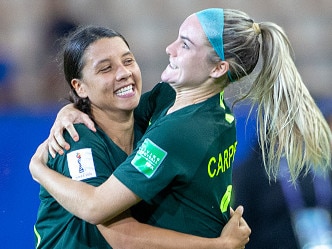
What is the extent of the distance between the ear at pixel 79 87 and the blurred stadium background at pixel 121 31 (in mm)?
1181

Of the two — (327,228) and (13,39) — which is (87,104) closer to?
(327,228)

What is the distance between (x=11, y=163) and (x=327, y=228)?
1.53 m

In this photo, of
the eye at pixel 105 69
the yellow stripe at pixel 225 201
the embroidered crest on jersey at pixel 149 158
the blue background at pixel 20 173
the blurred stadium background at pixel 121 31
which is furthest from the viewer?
the blurred stadium background at pixel 121 31

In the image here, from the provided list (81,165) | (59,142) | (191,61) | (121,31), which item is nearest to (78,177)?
(81,165)

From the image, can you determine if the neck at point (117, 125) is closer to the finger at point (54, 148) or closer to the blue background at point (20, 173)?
the finger at point (54, 148)

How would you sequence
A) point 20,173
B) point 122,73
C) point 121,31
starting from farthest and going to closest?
point 121,31 → point 20,173 → point 122,73

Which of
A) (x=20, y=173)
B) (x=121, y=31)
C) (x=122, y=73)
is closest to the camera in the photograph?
(x=122, y=73)

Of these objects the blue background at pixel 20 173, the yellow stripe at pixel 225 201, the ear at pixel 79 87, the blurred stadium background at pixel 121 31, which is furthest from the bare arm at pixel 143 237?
the blurred stadium background at pixel 121 31

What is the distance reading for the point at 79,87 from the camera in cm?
213

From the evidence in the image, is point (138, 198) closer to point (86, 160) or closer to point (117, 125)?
point (86, 160)

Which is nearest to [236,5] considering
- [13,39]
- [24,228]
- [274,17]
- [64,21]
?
[274,17]

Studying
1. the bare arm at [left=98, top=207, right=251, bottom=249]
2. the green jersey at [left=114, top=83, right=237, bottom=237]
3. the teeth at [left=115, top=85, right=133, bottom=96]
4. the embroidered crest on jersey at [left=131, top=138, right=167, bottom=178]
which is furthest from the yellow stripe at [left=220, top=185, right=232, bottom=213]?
the teeth at [left=115, top=85, right=133, bottom=96]

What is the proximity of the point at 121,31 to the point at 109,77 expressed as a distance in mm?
1870

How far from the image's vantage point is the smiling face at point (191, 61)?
1.86 m
